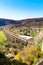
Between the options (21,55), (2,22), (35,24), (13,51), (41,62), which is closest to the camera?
(41,62)

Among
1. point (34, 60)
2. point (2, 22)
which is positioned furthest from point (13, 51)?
point (2, 22)

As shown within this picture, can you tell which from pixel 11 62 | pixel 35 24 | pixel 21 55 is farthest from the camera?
pixel 35 24

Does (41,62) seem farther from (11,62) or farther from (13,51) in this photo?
(13,51)

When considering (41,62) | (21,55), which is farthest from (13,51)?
(41,62)

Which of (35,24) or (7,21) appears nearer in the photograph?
(35,24)

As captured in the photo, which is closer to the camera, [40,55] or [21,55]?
[40,55]

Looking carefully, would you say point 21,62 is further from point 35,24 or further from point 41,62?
point 35,24

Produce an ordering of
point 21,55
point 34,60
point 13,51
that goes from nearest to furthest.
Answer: point 34,60 < point 21,55 < point 13,51

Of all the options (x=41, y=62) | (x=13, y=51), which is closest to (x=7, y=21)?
(x=13, y=51)

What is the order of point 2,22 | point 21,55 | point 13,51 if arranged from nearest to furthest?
point 21,55, point 13,51, point 2,22
